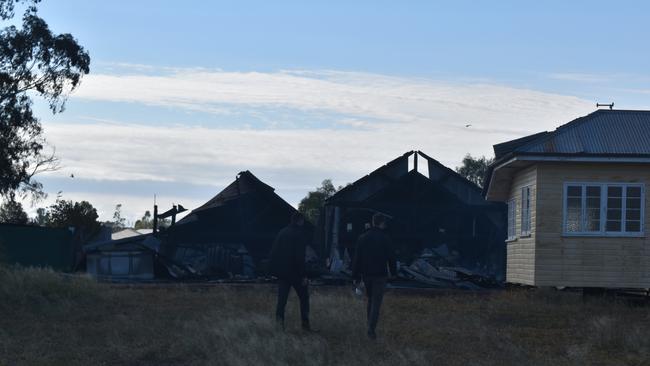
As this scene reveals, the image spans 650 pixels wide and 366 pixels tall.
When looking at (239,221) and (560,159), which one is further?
(239,221)

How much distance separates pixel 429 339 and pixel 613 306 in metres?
7.94

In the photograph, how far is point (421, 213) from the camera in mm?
40469

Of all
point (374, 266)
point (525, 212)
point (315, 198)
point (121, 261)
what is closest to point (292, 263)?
point (374, 266)

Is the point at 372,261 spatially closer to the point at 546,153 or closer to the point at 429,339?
the point at 429,339

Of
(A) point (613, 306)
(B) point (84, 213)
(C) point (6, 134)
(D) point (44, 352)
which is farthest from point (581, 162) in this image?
(B) point (84, 213)

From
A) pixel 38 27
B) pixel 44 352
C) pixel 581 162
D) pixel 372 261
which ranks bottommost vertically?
pixel 44 352

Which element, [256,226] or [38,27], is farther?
[256,226]

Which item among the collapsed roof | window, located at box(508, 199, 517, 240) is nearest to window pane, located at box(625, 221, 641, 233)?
window, located at box(508, 199, 517, 240)

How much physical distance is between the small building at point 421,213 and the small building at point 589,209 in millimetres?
15088

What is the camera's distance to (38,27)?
41312 millimetres

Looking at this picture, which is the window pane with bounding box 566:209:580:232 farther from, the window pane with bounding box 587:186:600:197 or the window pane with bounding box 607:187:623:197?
the window pane with bounding box 607:187:623:197

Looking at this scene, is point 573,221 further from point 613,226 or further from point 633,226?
point 633,226

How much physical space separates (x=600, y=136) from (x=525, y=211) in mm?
2633

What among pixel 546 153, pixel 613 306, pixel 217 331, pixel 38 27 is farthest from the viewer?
pixel 38 27
